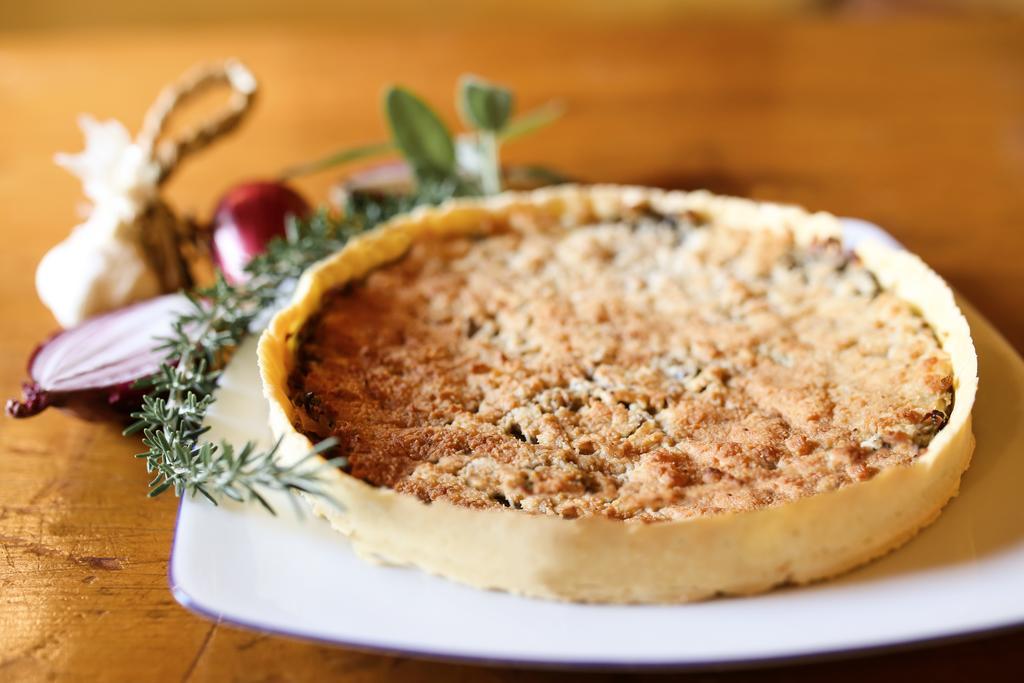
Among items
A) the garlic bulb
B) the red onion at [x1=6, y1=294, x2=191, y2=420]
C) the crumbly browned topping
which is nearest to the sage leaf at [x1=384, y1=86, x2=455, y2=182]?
the crumbly browned topping

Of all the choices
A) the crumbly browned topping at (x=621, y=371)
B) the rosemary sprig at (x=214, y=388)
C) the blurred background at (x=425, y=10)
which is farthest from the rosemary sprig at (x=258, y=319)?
the blurred background at (x=425, y=10)

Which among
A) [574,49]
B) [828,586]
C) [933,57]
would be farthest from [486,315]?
[933,57]

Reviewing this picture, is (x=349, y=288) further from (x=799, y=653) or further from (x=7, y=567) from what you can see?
(x=799, y=653)

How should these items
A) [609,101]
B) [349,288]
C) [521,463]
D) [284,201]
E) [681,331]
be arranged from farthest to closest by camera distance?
[609,101] < [284,201] < [349,288] < [681,331] < [521,463]

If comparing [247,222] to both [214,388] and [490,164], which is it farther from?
[214,388]

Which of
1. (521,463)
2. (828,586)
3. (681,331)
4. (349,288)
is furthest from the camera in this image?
(349,288)

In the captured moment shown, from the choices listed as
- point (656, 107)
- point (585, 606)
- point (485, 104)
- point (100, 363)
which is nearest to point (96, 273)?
point (100, 363)

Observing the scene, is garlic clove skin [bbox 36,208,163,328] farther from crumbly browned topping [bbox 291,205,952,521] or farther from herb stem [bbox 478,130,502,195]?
herb stem [bbox 478,130,502,195]
